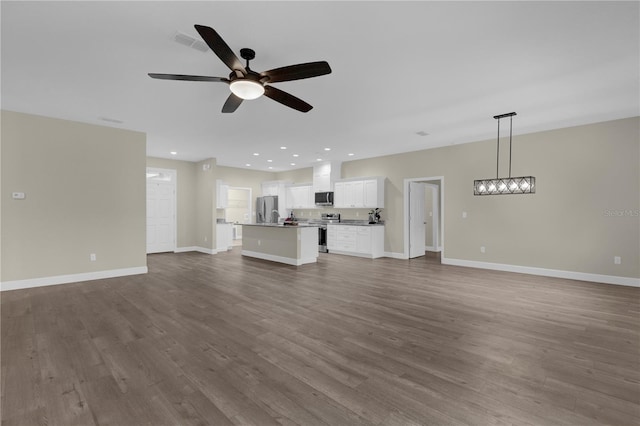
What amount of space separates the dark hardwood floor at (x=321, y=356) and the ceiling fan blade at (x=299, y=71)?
2.36 metres

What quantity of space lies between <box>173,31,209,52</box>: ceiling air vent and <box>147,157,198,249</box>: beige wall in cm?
677

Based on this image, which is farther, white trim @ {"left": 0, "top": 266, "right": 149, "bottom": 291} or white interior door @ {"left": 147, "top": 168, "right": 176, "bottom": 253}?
white interior door @ {"left": 147, "top": 168, "right": 176, "bottom": 253}

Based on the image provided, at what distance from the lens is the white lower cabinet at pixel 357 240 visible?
7.64m

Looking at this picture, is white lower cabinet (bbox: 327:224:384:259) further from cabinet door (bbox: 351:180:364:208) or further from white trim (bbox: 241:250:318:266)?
white trim (bbox: 241:250:318:266)

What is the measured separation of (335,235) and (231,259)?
2970mm

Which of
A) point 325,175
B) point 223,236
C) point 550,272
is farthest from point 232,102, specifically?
point 223,236

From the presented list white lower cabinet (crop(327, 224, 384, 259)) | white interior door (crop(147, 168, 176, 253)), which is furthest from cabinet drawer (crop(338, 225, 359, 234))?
white interior door (crop(147, 168, 176, 253))

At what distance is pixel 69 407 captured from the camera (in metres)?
1.80

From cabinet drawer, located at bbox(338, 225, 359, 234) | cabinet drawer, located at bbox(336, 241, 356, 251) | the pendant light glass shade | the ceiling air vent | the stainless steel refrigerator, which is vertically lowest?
cabinet drawer, located at bbox(336, 241, 356, 251)

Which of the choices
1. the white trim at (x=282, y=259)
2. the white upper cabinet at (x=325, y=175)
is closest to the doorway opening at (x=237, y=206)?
the white upper cabinet at (x=325, y=175)

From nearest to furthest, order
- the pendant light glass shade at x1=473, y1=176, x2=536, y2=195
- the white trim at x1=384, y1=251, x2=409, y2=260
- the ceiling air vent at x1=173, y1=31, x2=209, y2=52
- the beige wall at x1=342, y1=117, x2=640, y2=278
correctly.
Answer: the ceiling air vent at x1=173, y1=31, x2=209, y2=52, the pendant light glass shade at x1=473, y1=176, x2=536, y2=195, the beige wall at x1=342, y1=117, x2=640, y2=278, the white trim at x1=384, y1=251, x2=409, y2=260

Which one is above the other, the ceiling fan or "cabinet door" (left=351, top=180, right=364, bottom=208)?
Answer: the ceiling fan

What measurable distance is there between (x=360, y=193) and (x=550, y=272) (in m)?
4.56

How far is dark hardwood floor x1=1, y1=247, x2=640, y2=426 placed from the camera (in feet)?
5.82
